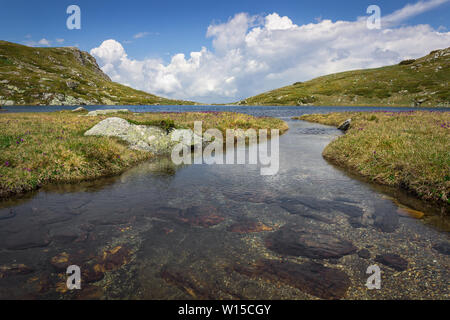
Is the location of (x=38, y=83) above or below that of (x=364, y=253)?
above

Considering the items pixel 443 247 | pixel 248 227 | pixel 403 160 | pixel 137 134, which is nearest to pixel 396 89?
pixel 403 160

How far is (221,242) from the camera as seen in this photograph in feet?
23.1

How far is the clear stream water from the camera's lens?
→ 521 centimetres

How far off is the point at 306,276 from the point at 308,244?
58.7 inches

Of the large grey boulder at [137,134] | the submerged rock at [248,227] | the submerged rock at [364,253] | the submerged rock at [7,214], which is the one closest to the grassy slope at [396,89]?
the large grey boulder at [137,134]

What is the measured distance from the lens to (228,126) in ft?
105

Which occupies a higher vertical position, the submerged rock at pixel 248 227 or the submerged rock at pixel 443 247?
the submerged rock at pixel 248 227

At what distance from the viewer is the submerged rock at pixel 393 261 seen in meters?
5.83

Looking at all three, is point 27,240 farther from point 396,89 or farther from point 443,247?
point 396,89

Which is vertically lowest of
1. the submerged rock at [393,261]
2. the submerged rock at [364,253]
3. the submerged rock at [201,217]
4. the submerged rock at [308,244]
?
the submerged rock at [393,261]

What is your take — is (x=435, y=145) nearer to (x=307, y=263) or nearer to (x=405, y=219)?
(x=405, y=219)

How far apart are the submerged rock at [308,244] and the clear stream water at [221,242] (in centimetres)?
3

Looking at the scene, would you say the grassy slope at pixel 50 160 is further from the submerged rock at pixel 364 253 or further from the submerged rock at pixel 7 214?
the submerged rock at pixel 364 253

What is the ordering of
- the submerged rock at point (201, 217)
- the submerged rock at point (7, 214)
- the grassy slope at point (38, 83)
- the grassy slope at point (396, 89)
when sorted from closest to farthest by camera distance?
1. the submerged rock at point (201, 217)
2. the submerged rock at point (7, 214)
3. the grassy slope at point (396, 89)
4. the grassy slope at point (38, 83)
